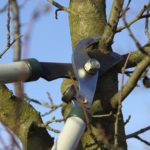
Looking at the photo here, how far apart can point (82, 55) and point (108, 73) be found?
0.16m

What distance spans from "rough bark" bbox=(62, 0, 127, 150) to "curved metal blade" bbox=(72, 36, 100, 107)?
0.18 feet

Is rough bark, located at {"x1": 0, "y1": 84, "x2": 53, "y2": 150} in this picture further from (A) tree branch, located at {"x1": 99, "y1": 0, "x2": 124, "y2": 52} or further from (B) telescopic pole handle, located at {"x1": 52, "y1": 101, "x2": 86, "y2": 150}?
(A) tree branch, located at {"x1": 99, "y1": 0, "x2": 124, "y2": 52}

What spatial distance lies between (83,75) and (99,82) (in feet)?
0.43

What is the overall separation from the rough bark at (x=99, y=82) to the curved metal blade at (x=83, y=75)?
0.18ft

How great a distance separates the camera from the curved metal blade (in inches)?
66.0

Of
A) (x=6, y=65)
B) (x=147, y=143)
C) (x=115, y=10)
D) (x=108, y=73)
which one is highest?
(x=115, y=10)

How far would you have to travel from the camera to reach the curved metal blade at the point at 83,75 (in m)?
1.68

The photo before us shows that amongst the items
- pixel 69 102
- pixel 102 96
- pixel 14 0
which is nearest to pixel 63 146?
pixel 69 102

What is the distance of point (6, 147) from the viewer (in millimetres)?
950

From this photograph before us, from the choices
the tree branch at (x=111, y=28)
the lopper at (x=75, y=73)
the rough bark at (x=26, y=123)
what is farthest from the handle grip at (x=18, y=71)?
the tree branch at (x=111, y=28)

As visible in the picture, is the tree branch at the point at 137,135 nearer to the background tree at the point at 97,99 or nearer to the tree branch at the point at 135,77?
the background tree at the point at 97,99

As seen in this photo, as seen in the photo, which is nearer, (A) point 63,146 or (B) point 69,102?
(A) point 63,146

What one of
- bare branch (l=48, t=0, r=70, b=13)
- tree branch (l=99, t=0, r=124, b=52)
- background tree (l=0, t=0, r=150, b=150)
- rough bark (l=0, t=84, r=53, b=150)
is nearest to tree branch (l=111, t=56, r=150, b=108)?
background tree (l=0, t=0, r=150, b=150)

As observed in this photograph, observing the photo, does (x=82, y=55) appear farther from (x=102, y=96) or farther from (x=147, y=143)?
(x=147, y=143)
